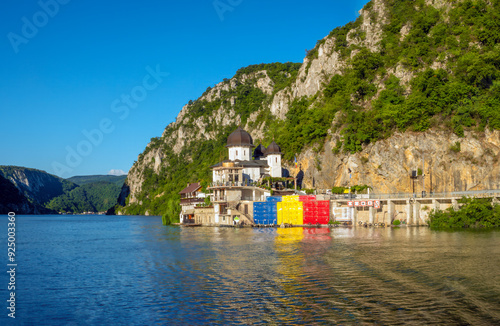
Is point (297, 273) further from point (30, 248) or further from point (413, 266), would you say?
point (30, 248)

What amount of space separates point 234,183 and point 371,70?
1976 inches

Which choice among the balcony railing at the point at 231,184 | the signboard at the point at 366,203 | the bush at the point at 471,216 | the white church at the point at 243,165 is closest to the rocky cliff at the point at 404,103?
the white church at the point at 243,165

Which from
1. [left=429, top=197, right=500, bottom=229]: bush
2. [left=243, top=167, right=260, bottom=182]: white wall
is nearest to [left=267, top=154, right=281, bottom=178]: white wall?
[left=243, top=167, right=260, bottom=182]: white wall

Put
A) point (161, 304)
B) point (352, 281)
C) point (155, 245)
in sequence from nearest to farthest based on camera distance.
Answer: point (161, 304)
point (352, 281)
point (155, 245)

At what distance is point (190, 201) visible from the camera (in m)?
116

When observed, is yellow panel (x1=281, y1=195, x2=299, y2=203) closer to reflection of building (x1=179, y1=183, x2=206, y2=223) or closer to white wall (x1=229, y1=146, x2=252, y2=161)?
white wall (x1=229, y1=146, x2=252, y2=161)

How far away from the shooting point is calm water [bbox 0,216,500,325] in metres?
26.0

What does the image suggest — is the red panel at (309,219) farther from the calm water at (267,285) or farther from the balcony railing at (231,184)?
the calm water at (267,285)

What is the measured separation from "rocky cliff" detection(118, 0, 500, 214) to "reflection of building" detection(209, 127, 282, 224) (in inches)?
361

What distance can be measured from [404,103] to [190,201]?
5427 centimetres

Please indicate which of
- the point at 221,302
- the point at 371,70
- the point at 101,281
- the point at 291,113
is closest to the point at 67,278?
the point at 101,281

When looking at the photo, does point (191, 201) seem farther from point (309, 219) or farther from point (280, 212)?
point (309, 219)

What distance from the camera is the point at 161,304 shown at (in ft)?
95.1

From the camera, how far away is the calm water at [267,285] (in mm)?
26016
